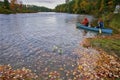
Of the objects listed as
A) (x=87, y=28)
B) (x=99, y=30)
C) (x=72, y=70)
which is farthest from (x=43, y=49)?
(x=87, y=28)

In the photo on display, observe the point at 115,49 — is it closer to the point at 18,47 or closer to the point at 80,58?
the point at 80,58

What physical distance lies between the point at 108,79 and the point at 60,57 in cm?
589

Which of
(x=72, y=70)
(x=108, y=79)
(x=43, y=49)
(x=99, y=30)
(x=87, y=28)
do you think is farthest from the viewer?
(x=87, y=28)

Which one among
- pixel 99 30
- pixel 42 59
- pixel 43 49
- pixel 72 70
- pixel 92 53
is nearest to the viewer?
pixel 72 70

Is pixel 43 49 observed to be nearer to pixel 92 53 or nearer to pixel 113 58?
pixel 92 53

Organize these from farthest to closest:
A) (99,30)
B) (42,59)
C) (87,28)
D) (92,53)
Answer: (87,28), (99,30), (92,53), (42,59)

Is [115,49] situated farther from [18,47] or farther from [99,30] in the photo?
[99,30]

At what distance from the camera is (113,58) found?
1669 cm

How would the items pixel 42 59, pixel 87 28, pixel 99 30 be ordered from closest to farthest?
pixel 42 59 < pixel 99 30 < pixel 87 28

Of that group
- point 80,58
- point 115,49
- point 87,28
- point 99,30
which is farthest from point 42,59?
point 87,28

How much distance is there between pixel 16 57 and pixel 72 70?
233 inches

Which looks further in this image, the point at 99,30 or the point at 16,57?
the point at 99,30

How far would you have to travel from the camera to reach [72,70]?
13867 mm

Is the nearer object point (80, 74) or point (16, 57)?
point (80, 74)
